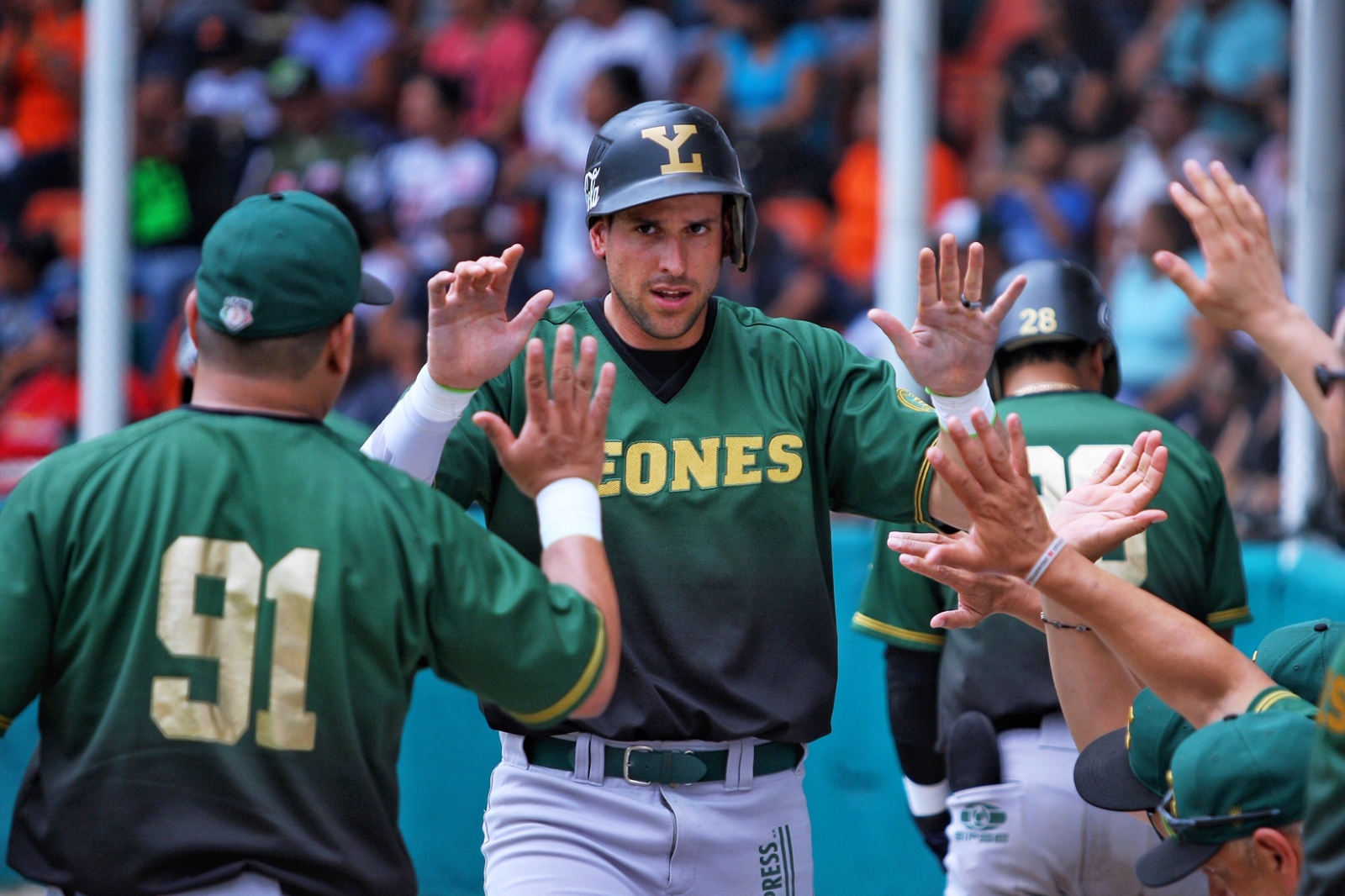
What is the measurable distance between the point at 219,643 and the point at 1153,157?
701 centimetres

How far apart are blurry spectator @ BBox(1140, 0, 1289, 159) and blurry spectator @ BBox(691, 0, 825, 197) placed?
81.2 inches

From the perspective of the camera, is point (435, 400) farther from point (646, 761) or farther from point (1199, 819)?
point (1199, 819)

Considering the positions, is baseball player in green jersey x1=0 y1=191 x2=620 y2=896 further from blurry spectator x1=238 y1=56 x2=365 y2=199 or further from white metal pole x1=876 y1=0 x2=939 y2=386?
blurry spectator x1=238 y1=56 x2=365 y2=199

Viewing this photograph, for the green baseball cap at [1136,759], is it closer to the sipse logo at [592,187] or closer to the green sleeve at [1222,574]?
the green sleeve at [1222,574]

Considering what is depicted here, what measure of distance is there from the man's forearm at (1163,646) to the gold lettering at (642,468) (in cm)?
100

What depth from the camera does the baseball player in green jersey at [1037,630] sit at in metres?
4.05

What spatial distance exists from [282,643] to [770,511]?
1.32 metres

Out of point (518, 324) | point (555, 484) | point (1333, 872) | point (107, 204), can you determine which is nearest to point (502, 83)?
point (107, 204)

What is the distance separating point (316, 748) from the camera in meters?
2.53

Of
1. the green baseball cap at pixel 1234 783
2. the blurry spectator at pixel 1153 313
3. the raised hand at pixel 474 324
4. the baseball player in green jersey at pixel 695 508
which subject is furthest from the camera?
the blurry spectator at pixel 1153 313

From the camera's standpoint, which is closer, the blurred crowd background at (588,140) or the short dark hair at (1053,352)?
the short dark hair at (1053,352)

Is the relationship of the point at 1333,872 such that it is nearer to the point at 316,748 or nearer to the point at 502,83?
the point at 316,748

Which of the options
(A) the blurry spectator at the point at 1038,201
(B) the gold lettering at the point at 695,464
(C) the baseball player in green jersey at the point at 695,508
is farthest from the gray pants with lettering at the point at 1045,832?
(A) the blurry spectator at the point at 1038,201

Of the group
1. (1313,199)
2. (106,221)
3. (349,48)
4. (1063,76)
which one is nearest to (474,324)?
(1313,199)
